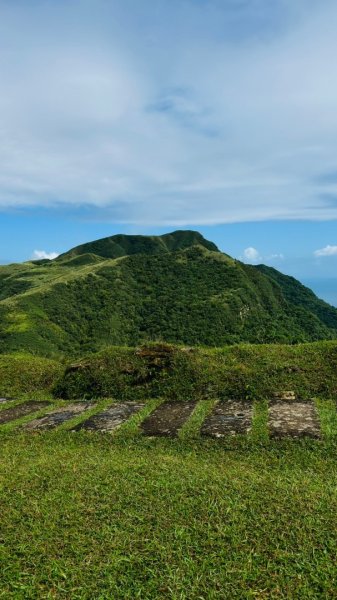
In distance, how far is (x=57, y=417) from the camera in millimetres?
12070

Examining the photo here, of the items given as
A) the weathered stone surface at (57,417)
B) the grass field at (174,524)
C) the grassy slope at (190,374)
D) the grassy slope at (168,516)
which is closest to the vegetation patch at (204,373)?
the grassy slope at (190,374)

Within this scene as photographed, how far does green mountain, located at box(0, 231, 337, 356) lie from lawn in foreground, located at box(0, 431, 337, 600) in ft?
188

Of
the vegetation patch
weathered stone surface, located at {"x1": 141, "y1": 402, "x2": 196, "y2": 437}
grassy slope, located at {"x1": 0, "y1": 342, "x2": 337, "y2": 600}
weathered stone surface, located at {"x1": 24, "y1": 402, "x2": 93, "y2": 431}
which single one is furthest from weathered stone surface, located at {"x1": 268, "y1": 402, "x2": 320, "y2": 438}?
weathered stone surface, located at {"x1": 24, "y1": 402, "x2": 93, "y2": 431}

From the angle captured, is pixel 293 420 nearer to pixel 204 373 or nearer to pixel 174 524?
pixel 204 373

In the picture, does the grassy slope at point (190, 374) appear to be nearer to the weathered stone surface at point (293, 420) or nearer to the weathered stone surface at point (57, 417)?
the weathered stone surface at point (293, 420)

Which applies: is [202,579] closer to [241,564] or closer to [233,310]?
[241,564]

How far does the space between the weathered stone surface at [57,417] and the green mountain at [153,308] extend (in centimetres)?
5293

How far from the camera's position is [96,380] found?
48.6 ft

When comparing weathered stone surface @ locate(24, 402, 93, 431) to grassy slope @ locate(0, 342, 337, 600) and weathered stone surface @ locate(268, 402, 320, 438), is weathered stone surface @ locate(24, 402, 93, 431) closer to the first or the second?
grassy slope @ locate(0, 342, 337, 600)

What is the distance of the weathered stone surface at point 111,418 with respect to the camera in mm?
10836

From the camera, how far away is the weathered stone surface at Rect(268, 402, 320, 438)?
30.4ft

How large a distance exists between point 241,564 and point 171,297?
3529 inches

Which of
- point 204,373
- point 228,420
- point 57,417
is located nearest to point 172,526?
point 228,420

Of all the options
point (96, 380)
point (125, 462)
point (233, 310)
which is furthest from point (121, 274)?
point (125, 462)
